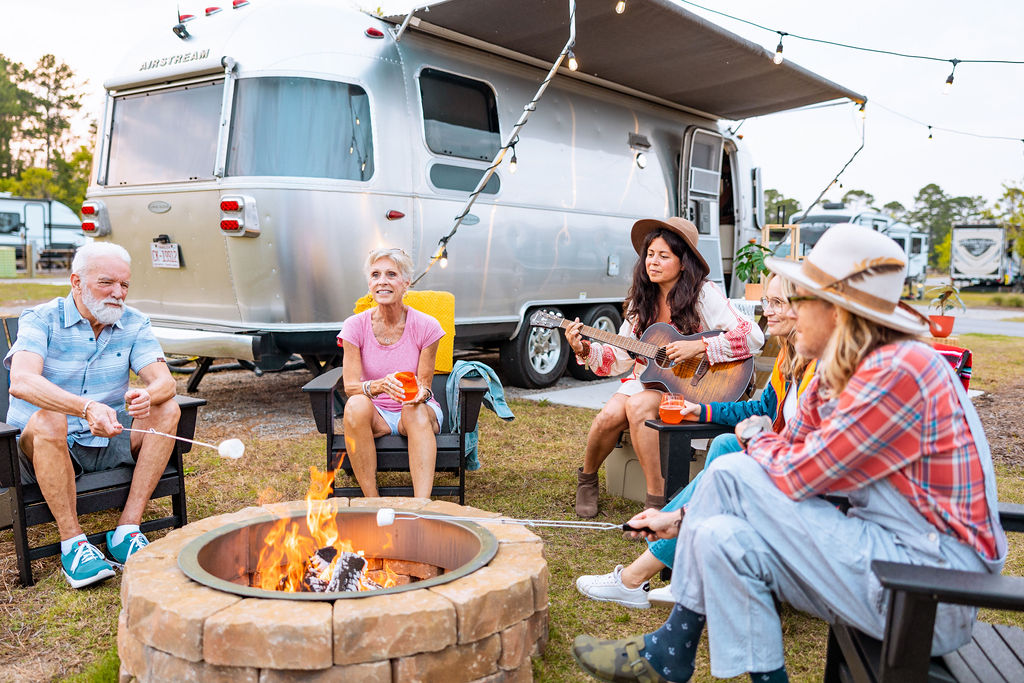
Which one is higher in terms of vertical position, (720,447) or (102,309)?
(102,309)

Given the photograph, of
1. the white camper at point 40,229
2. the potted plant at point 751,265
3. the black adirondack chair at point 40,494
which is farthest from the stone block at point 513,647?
the white camper at point 40,229

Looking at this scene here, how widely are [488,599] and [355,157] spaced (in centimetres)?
383

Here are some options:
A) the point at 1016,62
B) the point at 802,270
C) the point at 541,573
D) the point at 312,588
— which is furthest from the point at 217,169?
the point at 1016,62

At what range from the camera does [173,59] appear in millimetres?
5285

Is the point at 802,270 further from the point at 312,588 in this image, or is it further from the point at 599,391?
the point at 599,391

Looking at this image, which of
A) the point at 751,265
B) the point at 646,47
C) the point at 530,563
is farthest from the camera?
the point at 751,265

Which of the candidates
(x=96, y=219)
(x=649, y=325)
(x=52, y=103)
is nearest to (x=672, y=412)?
(x=649, y=325)

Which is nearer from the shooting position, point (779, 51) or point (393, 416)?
point (393, 416)

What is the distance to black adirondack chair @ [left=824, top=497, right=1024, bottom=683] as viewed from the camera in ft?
4.49

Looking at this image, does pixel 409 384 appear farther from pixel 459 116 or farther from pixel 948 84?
pixel 948 84

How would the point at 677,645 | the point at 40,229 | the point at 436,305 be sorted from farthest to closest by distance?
the point at 40,229 → the point at 436,305 → the point at 677,645

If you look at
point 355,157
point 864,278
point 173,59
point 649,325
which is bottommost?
point 649,325

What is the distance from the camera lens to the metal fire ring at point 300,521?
1869 mm

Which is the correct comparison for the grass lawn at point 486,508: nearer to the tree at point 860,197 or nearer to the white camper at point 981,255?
the white camper at point 981,255
